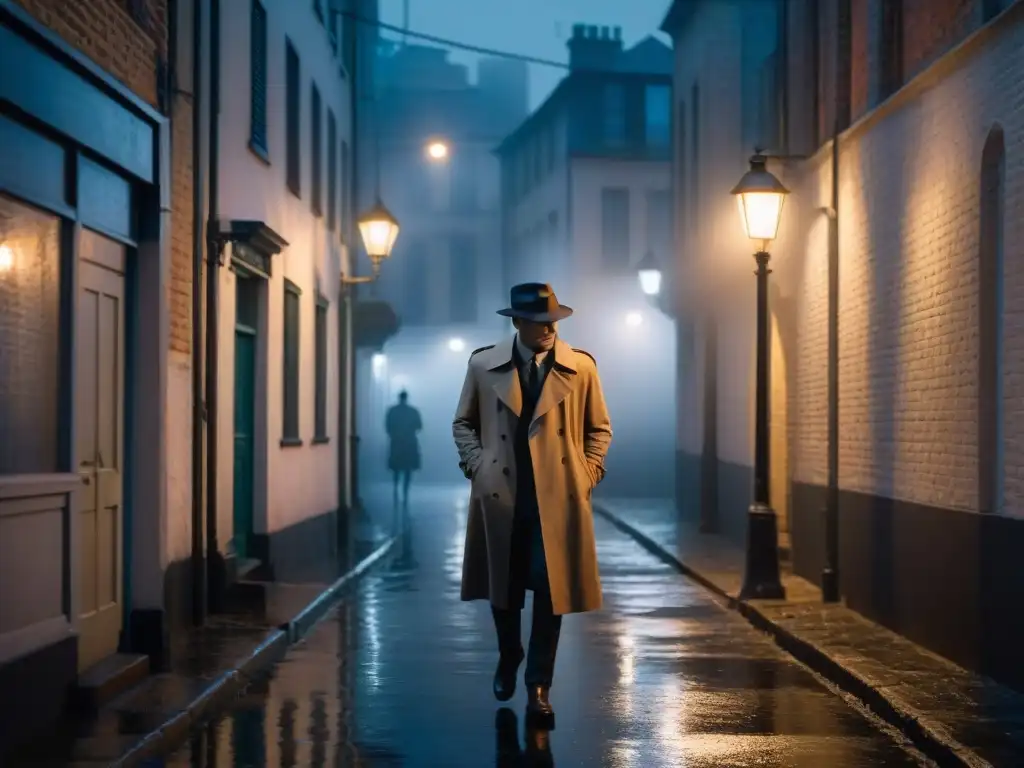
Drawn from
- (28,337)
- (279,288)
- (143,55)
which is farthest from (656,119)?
(28,337)

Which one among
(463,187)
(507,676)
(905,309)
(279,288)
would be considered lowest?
(507,676)

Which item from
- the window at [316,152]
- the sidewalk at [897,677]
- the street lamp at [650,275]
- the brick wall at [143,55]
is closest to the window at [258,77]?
the window at [316,152]

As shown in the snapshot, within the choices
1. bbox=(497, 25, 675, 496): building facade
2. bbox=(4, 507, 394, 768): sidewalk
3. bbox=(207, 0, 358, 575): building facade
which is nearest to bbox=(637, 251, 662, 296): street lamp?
bbox=(207, 0, 358, 575): building facade

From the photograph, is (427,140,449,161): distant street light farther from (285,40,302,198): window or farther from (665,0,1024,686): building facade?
(285,40,302,198): window

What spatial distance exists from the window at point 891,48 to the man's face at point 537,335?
556 cm

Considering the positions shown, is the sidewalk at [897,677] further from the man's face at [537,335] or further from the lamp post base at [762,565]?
the man's face at [537,335]

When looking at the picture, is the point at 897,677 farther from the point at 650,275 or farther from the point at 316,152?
the point at 650,275

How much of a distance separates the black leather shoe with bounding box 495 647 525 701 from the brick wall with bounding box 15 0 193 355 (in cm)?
373

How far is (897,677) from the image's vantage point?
380 inches

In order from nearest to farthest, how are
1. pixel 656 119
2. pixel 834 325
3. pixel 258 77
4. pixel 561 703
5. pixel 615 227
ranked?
1. pixel 561 703
2. pixel 834 325
3. pixel 258 77
4. pixel 615 227
5. pixel 656 119

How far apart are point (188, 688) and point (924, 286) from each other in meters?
5.46

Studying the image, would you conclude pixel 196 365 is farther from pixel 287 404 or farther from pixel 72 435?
pixel 287 404

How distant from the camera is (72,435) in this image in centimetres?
860

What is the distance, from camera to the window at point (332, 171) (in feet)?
71.3
